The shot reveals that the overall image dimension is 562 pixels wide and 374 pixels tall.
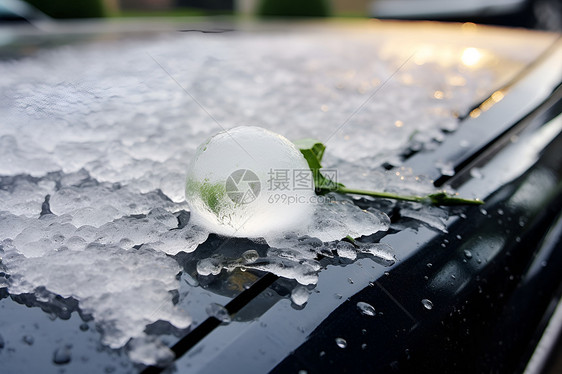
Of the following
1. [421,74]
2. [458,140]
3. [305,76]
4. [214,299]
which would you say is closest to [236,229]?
[214,299]

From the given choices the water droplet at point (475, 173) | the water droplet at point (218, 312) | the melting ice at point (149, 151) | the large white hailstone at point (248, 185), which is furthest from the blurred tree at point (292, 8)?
the water droplet at point (218, 312)

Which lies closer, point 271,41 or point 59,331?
point 59,331

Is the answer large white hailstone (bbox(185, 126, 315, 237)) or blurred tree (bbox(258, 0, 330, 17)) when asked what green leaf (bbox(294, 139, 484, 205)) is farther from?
blurred tree (bbox(258, 0, 330, 17))

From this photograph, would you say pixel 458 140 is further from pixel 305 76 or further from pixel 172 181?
pixel 305 76

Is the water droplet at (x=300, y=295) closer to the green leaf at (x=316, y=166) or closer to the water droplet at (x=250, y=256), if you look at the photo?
the water droplet at (x=250, y=256)

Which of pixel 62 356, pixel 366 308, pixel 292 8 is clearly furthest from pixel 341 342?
pixel 292 8

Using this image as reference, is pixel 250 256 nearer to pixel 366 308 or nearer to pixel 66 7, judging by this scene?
pixel 366 308
